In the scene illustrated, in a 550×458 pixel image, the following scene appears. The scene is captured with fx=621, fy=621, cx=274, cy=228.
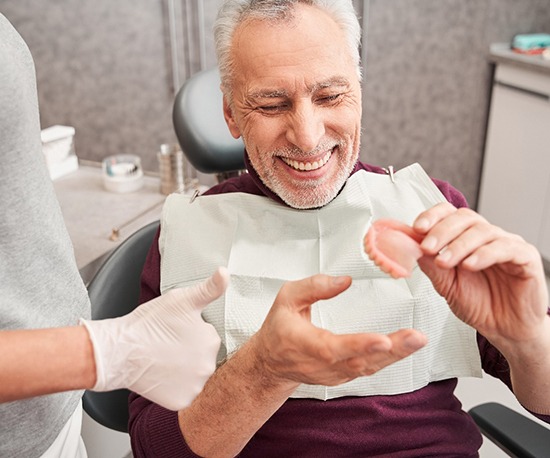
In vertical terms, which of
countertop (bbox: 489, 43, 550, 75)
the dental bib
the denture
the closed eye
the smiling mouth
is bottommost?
the dental bib

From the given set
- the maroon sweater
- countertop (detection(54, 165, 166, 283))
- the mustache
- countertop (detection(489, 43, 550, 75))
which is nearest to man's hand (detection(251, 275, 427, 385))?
the maroon sweater

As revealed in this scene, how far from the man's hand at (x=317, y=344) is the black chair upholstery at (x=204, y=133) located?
3.28 ft

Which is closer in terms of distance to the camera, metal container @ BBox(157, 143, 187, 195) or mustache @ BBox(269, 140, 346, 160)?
mustache @ BBox(269, 140, 346, 160)

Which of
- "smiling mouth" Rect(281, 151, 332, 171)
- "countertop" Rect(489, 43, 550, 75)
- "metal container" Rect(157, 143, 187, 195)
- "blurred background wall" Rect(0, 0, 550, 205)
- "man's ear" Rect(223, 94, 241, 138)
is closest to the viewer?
"smiling mouth" Rect(281, 151, 332, 171)

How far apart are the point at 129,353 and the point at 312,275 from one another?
383 mm

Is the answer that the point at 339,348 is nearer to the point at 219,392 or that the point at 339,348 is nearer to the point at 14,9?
the point at 219,392

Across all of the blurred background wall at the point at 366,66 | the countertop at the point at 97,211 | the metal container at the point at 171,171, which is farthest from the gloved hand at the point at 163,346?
the blurred background wall at the point at 366,66

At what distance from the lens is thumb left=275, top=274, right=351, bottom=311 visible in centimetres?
82

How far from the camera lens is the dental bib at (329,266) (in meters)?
1.23

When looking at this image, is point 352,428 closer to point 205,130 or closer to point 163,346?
point 163,346

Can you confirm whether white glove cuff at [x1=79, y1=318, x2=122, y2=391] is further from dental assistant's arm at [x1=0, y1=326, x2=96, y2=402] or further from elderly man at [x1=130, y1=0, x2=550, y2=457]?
elderly man at [x1=130, y1=0, x2=550, y2=457]

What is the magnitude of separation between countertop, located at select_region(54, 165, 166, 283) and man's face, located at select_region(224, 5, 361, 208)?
101 centimetres

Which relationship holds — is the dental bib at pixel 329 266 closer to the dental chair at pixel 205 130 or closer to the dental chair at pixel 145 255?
the dental chair at pixel 145 255

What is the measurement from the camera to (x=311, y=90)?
1.21 m
